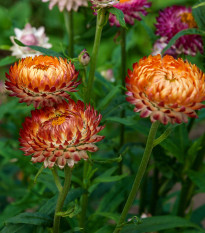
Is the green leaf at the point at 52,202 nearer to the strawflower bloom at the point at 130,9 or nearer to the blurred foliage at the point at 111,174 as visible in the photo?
the blurred foliage at the point at 111,174

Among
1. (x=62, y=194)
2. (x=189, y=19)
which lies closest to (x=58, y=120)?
(x=62, y=194)

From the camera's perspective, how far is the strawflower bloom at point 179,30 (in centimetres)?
138

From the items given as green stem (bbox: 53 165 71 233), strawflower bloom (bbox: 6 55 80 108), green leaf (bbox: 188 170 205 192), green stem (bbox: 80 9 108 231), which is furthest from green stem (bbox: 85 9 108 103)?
green leaf (bbox: 188 170 205 192)

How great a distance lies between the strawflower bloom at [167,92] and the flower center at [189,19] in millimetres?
601

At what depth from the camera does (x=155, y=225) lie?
1.14m

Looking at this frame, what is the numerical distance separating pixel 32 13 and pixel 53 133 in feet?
11.3

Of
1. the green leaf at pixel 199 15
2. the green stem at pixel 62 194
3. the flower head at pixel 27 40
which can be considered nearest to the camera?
the green stem at pixel 62 194

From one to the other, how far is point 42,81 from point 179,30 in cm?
65

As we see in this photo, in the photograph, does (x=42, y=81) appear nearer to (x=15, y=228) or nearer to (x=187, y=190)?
(x=15, y=228)

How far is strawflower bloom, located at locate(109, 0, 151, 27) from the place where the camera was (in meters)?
1.42

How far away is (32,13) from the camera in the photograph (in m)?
4.11

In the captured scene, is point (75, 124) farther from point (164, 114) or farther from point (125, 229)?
point (125, 229)

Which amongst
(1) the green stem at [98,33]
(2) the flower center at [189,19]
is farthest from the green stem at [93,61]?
(2) the flower center at [189,19]

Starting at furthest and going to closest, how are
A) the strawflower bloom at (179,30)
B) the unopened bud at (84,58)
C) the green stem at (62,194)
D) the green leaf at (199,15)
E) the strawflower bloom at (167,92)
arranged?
the strawflower bloom at (179,30) → the green leaf at (199,15) → the unopened bud at (84,58) → the green stem at (62,194) → the strawflower bloom at (167,92)
